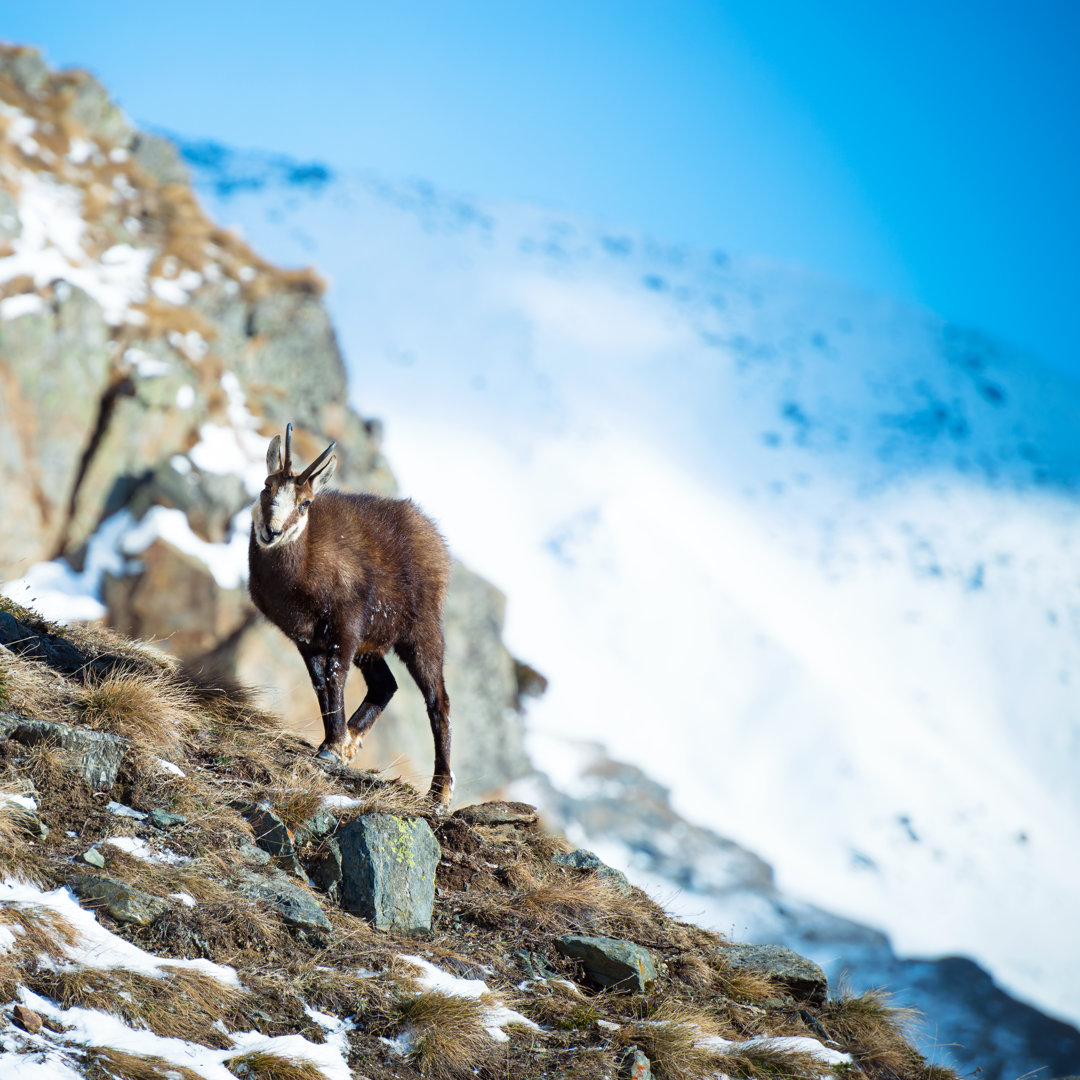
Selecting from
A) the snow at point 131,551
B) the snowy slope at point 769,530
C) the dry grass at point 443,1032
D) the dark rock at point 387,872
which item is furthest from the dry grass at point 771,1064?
the snowy slope at point 769,530

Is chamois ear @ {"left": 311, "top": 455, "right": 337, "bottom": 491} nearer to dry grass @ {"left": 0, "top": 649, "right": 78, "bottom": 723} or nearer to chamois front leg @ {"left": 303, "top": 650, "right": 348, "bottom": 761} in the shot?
chamois front leg @ {"left": 303, "top": 650, "right": 348, "bottom": 761}

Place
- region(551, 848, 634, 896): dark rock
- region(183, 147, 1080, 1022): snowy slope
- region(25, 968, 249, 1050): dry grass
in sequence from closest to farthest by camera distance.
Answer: region(25, 968, 249, 1050): dry grass → region(551, 848, 634, 896): dark rock → region(183, 147, 1080, 1022): snowy slope

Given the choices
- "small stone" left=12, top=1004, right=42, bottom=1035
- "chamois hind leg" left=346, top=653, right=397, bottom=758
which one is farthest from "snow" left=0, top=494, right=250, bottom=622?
"small stone" left=12, top=1004, right=42, bottom=1035

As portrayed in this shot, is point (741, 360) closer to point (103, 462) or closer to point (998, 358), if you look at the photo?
point (998, 358)

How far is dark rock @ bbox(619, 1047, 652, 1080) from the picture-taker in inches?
189

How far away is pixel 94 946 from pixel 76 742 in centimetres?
147

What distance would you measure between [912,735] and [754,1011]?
33131mm

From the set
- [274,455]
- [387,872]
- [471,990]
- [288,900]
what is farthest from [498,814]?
[274,455]

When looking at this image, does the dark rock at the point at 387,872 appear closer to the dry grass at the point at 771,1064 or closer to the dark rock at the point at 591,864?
the dark rock at the point at 591,864

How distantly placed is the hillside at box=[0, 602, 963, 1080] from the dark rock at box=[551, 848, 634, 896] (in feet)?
0.11

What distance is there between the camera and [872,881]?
30.2 meters

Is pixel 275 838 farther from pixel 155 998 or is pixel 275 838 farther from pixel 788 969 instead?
pixel 788 969

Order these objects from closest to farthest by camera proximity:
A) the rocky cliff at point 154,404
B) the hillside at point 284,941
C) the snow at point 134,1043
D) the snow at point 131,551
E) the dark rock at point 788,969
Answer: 1. the snow at point 134,1043
2. the hillside at point 284,941
3. the dark rock at point 788,969
4. the snow at point 131,551
5. the rocky cliff at point 154,404

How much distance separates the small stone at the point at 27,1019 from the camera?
3.65 meters
